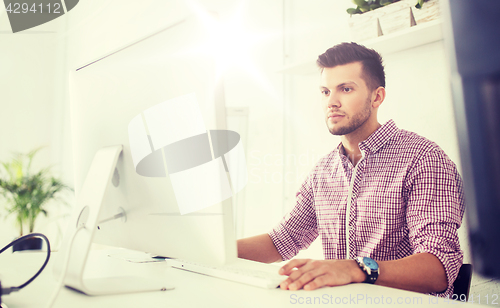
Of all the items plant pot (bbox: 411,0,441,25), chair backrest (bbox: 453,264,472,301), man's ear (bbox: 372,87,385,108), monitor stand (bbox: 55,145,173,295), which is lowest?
chair backrest (bbox: 453,264,472,301)

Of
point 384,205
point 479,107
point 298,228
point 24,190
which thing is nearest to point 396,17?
point 384,205

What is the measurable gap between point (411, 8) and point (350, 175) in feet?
2.46

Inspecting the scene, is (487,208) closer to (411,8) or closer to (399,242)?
(399,242)

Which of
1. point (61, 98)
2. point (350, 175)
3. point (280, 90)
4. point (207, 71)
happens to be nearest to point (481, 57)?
point (207, 71)

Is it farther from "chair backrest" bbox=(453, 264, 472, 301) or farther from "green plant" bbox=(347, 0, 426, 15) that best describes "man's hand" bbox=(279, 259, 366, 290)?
"green plant" bbox=(347, 0, 426, 15)

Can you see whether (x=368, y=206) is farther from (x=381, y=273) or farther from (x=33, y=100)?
(x=33, y=100)

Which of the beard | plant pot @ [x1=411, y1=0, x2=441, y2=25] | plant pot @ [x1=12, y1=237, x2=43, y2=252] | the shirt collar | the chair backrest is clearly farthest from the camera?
plant pot @ [x1=12, y1=237, x2=43, y2=252]

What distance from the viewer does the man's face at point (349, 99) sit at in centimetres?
151

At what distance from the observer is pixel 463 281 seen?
0.91m

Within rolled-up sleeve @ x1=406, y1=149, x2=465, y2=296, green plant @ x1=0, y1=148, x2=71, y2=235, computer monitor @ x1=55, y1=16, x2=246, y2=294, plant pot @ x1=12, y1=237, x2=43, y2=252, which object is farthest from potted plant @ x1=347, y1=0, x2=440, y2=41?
green plant @ x1=0, y1=148, x2=71, y2=235

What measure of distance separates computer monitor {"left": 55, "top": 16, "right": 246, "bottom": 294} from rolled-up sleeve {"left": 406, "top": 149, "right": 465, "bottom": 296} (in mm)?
642

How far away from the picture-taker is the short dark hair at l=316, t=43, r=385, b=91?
1522 millimetres

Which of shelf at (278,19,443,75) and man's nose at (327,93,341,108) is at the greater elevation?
shelf at (278,19,443,75)

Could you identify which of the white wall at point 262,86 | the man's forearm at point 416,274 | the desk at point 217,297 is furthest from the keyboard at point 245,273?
the white wall at point 262,86
